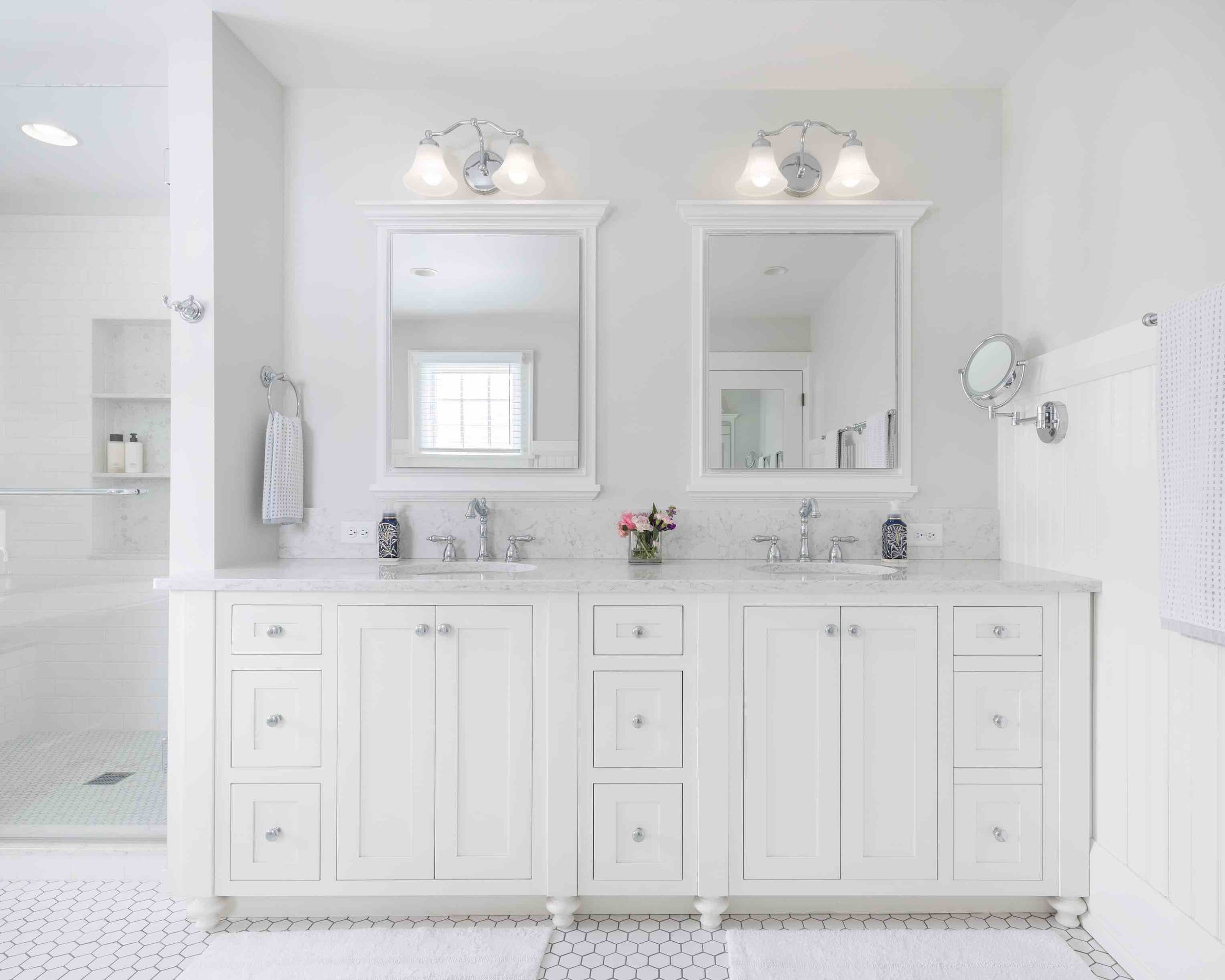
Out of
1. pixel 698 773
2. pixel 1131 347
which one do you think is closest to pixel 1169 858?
pixel 698 773

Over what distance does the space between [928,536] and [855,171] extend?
120 cm

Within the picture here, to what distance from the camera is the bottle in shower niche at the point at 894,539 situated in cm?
229

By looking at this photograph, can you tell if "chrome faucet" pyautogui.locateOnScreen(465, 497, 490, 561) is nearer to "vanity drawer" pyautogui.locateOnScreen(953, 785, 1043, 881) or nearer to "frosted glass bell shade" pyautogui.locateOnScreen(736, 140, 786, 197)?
"frosted glass bell shade" pyautogui.locateOnScreen(736, 140, 786, 197)

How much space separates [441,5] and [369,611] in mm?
1705

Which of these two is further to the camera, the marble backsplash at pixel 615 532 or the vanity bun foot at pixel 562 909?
the marble backsplash at pixel 615 532

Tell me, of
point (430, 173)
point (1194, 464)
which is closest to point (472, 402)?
point (430, 173)

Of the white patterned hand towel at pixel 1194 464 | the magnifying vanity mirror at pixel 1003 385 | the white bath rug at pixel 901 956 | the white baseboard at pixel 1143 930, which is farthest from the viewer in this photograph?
the magnifying vanity mirror at pixel 1003 385

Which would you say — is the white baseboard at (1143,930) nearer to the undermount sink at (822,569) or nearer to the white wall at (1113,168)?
the undermount sink at (822,569)

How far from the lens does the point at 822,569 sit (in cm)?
224

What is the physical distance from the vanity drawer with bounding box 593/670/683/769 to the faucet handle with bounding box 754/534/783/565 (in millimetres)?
647

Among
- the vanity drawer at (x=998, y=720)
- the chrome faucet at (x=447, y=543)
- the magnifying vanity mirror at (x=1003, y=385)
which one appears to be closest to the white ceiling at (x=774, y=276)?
the magnifying vanity mirror at (x=1003, y=385)

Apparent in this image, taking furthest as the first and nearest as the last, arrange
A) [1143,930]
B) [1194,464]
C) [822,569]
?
[822,569], [1143,930], [1194,464]

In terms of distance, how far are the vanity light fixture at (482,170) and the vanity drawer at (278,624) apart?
4.48 ft

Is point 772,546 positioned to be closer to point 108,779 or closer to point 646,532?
point 646,532
